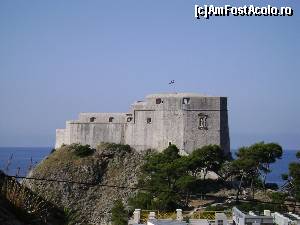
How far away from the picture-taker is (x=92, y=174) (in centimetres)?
5053

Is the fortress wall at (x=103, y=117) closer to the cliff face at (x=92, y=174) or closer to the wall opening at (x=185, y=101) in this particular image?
the cliff face at (x=92, y=174)

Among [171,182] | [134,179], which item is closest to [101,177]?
[134,179]

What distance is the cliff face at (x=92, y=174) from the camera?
48.6 meters

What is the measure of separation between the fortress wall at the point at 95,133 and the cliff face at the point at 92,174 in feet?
2.71

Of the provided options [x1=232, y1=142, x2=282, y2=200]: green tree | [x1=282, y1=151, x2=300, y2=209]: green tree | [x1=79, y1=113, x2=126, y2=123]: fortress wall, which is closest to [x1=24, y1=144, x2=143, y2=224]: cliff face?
[x1=79, y1=113, x2=126, y2=123]: fortress wall

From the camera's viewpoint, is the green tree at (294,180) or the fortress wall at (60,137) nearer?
the green tree at (294,180)

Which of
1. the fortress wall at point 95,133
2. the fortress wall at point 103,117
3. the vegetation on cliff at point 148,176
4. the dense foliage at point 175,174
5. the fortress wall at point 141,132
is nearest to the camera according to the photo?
the dense foliage at point 175,174

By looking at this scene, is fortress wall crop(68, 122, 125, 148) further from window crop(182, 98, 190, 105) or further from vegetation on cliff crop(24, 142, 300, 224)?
window crop(182, 98, 190, 105)

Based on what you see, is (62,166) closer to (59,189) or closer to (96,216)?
(59,189)

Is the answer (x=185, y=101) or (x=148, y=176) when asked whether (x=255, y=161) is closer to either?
(x=148, y=176)

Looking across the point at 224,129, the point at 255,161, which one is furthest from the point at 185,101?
the point at 255,161

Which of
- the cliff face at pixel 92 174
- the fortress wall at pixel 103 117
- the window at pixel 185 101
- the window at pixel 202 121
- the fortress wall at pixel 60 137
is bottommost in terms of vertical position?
the cliff face at pixel 92 174

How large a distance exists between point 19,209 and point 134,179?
40.9 meters

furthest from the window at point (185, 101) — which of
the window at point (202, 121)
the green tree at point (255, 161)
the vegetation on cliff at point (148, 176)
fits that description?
the green tree at point (255, 161)
